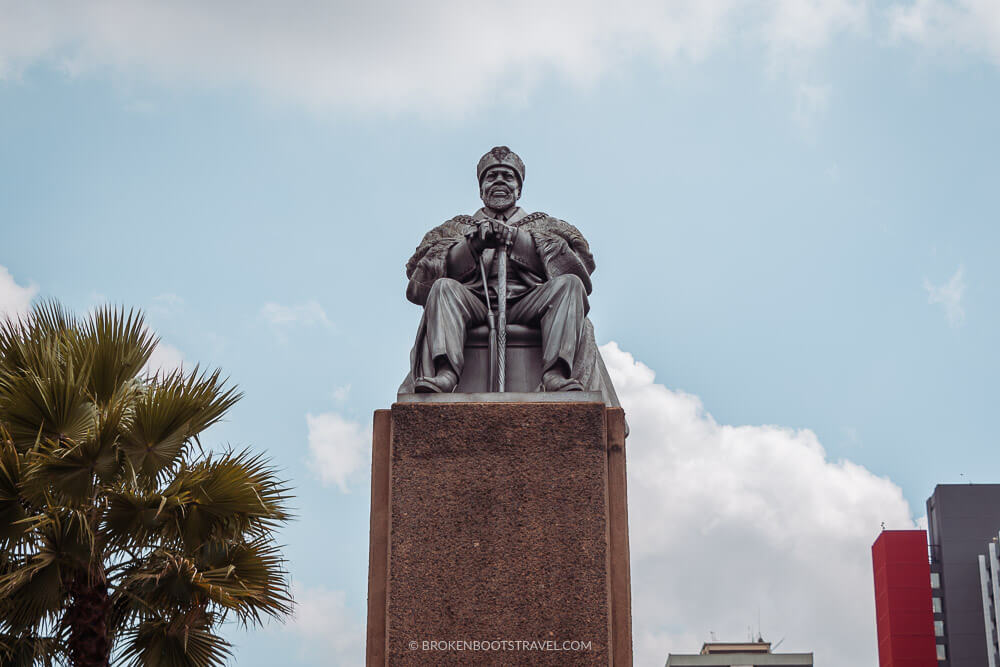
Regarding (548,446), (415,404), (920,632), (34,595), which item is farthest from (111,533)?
(920,632)

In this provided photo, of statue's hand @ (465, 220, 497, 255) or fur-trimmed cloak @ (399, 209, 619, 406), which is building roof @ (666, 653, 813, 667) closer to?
fur-trimmed cloak @ (399, 209, 619, 406)

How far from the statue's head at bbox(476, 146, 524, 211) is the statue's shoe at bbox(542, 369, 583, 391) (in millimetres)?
1615

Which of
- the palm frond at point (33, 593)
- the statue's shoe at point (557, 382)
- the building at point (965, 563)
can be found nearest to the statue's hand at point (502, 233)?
the statue's shoe at point (557, 382)

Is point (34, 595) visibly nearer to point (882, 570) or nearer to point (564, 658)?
point (564, 658)

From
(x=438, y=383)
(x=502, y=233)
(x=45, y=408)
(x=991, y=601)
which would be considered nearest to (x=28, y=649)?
(x=45, y=408)

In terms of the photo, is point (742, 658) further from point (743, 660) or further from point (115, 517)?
point (115, 517)

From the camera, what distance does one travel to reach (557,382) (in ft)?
26.8

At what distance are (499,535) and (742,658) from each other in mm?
93338

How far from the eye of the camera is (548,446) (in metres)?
7.77

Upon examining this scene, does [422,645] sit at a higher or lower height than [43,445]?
lower

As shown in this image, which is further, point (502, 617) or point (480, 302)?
point (480, 302)

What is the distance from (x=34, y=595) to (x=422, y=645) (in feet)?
11.1

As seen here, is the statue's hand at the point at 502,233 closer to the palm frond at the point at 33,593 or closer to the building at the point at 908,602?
the palm frond at the point at 33,593

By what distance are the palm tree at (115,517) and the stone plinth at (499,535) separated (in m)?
2.41
